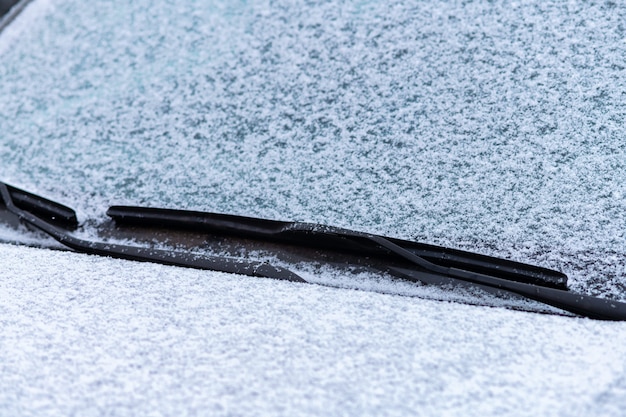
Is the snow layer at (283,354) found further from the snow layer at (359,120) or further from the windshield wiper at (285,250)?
the snow layer at (359,120)

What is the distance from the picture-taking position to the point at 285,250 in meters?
1.12

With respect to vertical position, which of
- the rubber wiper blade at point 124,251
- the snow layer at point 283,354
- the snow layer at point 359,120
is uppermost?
the snow layer at point 359,120

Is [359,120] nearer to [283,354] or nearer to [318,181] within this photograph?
[318,181]

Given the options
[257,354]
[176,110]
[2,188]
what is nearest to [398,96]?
[176,110]

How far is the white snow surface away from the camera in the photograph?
817mm

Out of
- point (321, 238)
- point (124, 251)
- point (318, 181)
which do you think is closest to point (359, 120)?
point (318, 181)

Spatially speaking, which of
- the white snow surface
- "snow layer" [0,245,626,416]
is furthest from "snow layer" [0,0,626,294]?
"snow layer" [0,245,626,416]

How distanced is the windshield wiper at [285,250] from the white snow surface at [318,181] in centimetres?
4

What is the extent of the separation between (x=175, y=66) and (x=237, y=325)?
71 centimetres

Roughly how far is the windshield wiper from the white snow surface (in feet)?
0.14

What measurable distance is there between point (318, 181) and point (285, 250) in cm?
15

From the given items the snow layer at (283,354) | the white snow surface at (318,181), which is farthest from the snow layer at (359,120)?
the snow layer at (283,354)

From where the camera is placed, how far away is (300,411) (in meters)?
0.76

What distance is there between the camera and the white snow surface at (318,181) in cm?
82
